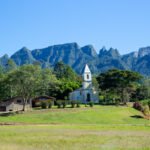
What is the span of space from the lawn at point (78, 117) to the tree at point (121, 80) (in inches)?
609

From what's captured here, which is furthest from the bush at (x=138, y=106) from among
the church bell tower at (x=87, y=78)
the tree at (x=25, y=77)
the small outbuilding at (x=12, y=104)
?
the small outbuilding at (x=12, y=104)

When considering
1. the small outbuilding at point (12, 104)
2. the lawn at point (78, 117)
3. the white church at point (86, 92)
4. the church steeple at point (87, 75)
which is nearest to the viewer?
the lawn at point (78, 117)

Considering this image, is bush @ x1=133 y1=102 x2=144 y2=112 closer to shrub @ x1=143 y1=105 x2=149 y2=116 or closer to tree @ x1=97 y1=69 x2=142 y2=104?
shrub @ x1=143 y1=105 x2=149 y2=116

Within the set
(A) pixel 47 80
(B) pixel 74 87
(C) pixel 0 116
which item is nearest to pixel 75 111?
(A) pixel 47 80

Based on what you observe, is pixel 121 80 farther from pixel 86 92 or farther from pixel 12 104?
pixel 12 104

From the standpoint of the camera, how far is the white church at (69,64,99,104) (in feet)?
223

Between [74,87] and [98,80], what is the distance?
28.8 feet

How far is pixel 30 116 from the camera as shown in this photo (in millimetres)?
44969

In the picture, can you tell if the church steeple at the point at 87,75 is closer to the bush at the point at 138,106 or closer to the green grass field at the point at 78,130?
the green grass field at the point at 78,130

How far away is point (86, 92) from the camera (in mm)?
68375

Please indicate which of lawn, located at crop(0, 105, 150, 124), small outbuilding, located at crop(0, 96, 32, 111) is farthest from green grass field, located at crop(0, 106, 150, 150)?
small outbuilding, located at crop(0, 96, 32, 111)

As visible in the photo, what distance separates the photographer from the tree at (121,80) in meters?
68.6

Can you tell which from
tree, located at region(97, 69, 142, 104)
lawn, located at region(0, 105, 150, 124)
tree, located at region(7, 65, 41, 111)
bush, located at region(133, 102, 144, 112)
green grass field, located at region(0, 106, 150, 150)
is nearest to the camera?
green grass field, located at region(0, 106, 150, 150)

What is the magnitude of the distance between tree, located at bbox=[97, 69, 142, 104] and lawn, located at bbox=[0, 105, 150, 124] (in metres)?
15.5
